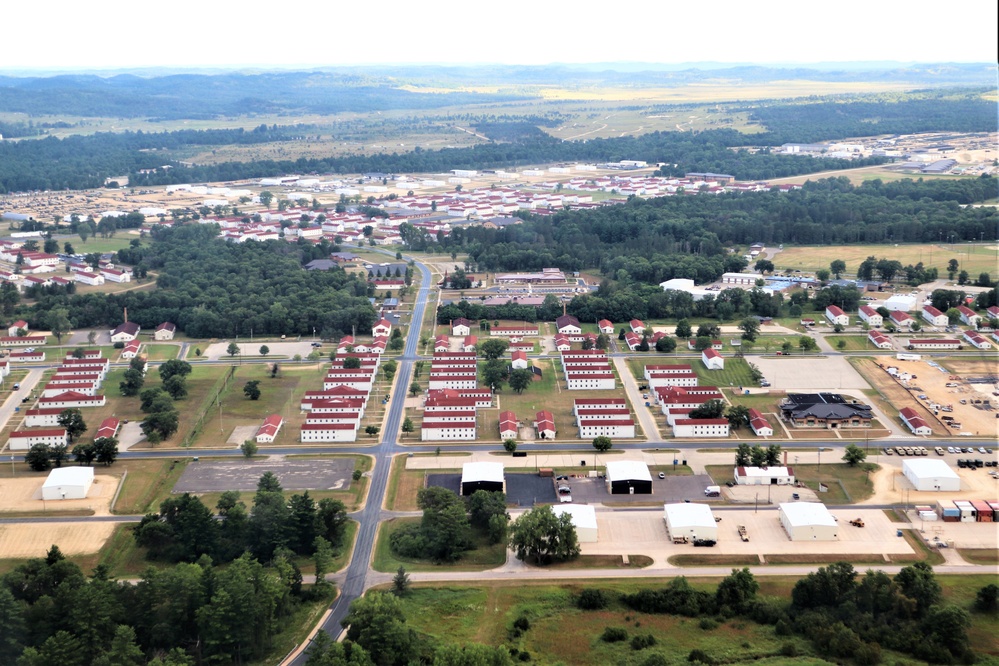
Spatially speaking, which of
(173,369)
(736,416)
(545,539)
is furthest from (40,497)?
(736,416)

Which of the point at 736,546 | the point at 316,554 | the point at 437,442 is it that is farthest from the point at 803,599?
the point at 437,442

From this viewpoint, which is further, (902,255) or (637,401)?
(902,255)

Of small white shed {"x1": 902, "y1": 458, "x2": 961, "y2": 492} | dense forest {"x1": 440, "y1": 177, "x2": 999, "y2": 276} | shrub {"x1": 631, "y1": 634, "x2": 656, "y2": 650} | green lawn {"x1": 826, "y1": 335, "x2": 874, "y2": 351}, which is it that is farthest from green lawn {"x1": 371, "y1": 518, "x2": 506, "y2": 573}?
dense forest {"x1": 440, "y1": 177, "x2": 999, "y2": 276}

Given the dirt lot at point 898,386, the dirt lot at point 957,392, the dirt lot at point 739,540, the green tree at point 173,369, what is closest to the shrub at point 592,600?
the dirt lot at point 739,540

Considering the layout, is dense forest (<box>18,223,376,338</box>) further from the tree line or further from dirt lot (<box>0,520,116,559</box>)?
the tree line

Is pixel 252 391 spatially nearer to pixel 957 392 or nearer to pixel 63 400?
pixel 63 400
